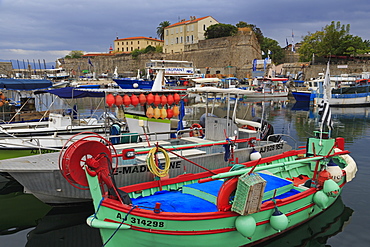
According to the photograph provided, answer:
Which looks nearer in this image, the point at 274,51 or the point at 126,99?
the point at 126,99

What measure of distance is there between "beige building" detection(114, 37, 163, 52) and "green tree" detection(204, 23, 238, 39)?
36.0 meters

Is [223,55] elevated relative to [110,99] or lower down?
elevated

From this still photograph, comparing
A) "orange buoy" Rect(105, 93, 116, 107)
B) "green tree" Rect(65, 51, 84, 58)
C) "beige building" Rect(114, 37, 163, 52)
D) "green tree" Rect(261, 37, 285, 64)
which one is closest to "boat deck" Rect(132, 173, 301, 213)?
"orange buoy" Rect(105, 93, 116, 107)

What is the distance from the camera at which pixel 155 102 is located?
38.7ft

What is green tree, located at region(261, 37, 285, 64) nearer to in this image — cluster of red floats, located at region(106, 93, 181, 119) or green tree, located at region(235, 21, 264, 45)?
green tree, located at region(235, 21, 264, 45)

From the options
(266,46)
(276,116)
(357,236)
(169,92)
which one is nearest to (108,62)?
(266,46)

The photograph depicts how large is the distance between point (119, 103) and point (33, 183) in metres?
3.98

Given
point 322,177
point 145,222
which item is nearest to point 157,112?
point 322,177

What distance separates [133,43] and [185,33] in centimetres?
3178

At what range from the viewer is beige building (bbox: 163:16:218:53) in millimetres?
79931

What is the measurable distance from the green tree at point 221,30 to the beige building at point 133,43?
1419 inches

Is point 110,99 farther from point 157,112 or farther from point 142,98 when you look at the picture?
point 157,112

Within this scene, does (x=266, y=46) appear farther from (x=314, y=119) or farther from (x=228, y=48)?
(x=314, y=119)

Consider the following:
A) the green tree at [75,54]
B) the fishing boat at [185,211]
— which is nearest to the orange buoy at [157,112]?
the fishing boat at [185,211]
